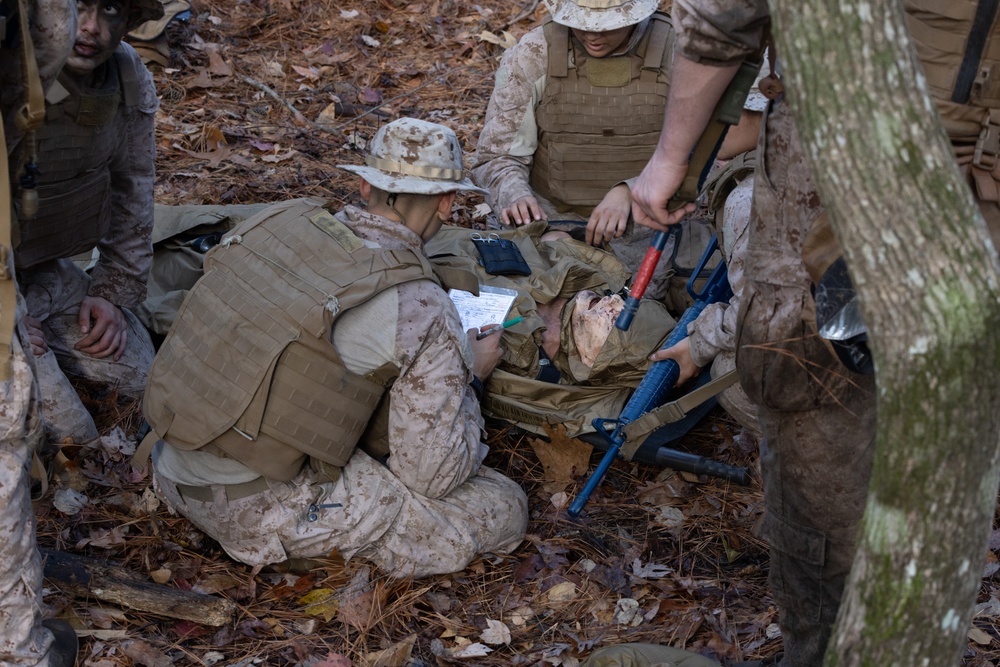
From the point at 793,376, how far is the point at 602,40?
10.9ft

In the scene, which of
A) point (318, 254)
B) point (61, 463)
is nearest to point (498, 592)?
point (318, 254)

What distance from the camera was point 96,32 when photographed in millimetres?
4500

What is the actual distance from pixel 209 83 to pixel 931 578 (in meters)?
7.13

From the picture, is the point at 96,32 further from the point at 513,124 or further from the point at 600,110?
the point at 600,110

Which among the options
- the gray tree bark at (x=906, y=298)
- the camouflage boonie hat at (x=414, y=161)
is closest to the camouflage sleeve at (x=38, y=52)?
the camouflage boonie hat at (x=414, y=161)

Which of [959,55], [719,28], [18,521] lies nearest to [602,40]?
[719,28]

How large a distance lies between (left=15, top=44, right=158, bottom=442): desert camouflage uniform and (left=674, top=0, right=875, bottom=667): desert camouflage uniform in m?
3.12

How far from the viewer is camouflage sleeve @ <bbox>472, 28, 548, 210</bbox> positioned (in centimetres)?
592

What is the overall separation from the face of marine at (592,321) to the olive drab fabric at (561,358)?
0.04 meters

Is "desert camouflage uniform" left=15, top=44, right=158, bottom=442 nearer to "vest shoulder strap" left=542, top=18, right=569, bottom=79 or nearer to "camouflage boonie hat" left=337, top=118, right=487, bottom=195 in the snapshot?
"camouflage boonie hat" left=337, top=118, right=487, bottom=195

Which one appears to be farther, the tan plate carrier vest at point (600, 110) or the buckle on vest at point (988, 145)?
the tan plate carrier vest at point (600, 110)

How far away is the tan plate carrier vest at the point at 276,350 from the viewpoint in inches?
141

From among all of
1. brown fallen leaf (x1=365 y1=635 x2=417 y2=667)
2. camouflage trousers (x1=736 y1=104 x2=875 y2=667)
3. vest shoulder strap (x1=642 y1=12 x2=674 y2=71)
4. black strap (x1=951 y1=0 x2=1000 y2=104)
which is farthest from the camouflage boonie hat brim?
black strap (x1=951 y1=0 x2=1000 y2=104)

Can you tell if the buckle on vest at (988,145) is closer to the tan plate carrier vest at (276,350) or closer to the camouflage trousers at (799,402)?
the camouflage trousers at (799,402)
